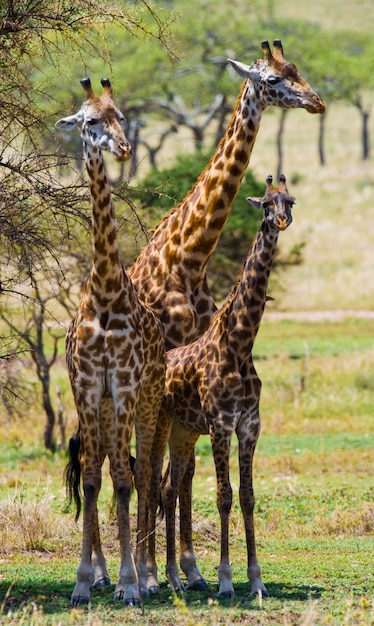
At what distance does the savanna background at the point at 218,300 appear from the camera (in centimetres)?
935

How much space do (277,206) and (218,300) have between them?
19.6 m

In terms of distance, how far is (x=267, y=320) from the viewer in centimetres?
3316

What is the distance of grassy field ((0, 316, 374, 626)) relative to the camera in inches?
327

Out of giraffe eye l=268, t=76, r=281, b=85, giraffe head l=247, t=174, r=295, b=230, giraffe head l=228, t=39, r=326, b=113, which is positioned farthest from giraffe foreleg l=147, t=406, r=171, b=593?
giraffe eye l=268, t=76, r=281, b=85

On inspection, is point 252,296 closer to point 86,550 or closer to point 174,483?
point 174,483

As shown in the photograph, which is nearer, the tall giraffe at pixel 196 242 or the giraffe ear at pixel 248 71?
the giraffe ear at pixel 248 71

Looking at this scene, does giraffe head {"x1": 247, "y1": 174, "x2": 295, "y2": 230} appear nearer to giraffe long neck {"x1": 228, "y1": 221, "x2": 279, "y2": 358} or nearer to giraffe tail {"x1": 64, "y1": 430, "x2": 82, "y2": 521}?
giraffe long neck {"x1": 228, "y1": 221, "x2": 279, "y2": 358}

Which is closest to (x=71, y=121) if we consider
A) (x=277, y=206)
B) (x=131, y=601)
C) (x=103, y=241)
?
(x=103, y=241)

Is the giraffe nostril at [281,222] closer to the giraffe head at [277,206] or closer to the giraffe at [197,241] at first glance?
the giraffe head at [277,206]

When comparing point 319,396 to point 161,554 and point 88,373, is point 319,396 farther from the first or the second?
point 88,373

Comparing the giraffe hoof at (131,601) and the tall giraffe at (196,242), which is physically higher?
the tall giraffe at (196,242)

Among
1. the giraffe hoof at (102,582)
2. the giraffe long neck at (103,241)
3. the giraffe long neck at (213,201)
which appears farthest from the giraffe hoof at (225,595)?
the giraffe long neck at (213,201)

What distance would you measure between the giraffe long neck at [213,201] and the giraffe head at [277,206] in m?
Result: 1.35

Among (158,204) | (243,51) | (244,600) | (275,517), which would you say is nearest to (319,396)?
(158,204)
